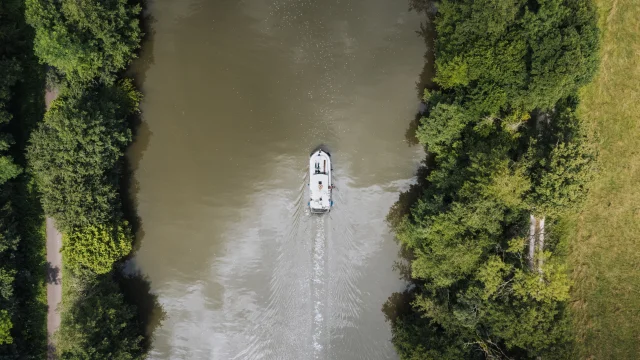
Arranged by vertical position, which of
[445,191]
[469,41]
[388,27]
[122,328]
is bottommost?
[122,328]

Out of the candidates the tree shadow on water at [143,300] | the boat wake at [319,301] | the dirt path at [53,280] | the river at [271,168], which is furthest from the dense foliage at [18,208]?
the boat wake at [319,301]

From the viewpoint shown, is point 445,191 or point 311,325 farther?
point 311,325

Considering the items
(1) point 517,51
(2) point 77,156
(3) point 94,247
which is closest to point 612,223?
(1) point 517,51

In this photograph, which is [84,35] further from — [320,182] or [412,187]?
[412,187]

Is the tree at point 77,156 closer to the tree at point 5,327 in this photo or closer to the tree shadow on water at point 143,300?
the tree shadow on water at point 143,300

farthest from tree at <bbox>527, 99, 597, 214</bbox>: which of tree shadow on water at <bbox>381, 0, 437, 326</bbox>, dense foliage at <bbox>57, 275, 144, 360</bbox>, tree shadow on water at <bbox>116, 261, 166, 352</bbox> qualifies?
dense foliage at <bbox>57, 275, 144, 360</bbox>

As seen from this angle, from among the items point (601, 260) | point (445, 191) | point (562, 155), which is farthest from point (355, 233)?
point (601, 260)

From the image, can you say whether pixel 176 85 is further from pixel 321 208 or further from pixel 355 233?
pixel 355 233
